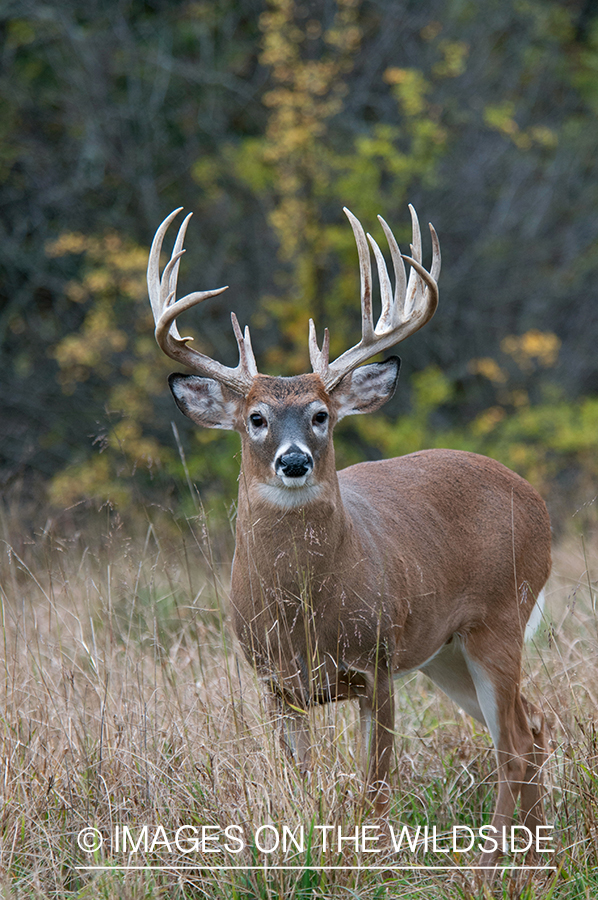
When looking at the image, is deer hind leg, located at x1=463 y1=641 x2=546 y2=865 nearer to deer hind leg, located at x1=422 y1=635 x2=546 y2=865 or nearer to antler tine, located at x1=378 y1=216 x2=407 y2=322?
deer hind leg, located at x1=422 y1=635 x2=546 y2=865

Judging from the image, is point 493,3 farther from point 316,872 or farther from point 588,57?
point 316,872

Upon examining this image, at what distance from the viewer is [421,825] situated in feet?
11.7

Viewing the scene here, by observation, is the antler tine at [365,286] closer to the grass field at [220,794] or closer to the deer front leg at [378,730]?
the grass field at [220,794]

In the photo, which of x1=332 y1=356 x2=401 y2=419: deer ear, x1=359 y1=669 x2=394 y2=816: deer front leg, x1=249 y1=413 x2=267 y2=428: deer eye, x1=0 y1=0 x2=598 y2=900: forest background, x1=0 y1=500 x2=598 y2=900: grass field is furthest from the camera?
x1=0 y1=0 x2=598 y2=900: forest background

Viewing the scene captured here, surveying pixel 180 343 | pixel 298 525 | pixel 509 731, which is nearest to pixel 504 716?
pixel 509 731

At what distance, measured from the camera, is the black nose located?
3471 millimetres

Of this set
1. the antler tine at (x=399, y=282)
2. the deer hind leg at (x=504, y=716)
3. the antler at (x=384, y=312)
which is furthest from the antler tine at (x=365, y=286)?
the deer hind leg at (x=504, y=716)

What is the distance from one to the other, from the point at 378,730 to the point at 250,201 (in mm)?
8198

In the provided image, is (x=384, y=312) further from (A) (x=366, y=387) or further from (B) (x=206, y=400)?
(B) (x=206, y=400)

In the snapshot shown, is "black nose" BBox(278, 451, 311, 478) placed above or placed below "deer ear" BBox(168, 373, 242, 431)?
below

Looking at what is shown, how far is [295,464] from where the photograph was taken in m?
3.47

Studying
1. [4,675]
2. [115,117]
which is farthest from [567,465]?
[4,675]

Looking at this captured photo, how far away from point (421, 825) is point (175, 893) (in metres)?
1.04

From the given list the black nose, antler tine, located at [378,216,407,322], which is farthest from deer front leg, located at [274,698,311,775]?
antler tine, located at [378,216,407,322]
